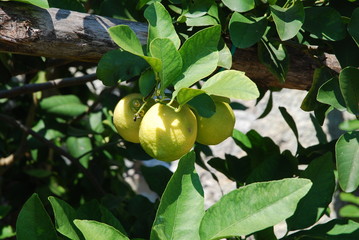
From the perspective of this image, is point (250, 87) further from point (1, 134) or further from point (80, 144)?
point (1, 134)

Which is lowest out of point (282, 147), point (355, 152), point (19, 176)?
point (282, 147)

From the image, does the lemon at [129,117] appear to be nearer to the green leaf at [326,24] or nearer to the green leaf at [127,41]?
the green leaf at [127,41]

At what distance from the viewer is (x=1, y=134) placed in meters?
1.66

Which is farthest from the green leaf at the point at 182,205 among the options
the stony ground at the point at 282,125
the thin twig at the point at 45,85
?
the stony ground at the point at 282,125

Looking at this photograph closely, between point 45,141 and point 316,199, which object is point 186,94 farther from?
point 45,141

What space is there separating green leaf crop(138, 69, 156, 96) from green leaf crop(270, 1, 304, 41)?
0.18 metres

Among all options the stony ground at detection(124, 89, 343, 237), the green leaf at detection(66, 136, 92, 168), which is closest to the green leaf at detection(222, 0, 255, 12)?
the green leaf at detection(66, 136, 92, 168)

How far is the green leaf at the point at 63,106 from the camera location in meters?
1.50

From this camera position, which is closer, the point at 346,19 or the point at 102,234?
the point at 102,234

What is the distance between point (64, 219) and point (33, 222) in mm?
39

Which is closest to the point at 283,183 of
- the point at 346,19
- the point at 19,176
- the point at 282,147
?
the point at 346,19

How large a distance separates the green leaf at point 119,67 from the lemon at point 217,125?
107mm

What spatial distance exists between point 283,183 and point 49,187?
3.61 ft

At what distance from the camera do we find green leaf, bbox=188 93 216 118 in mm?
721
